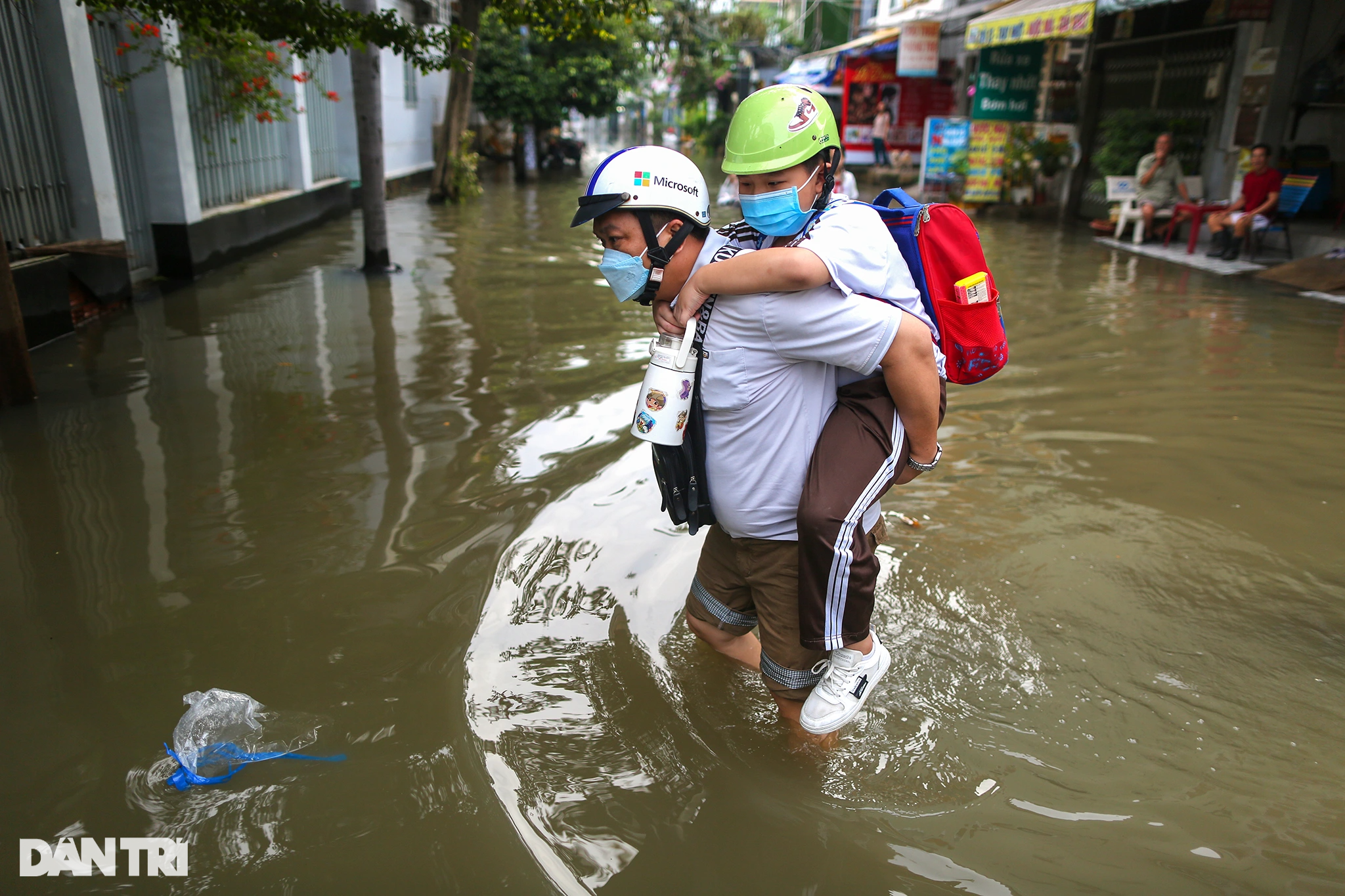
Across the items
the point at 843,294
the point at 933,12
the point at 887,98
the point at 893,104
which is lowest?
the point at 843,294

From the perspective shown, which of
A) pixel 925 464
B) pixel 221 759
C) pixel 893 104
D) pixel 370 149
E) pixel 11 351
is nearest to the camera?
pixel 925 464

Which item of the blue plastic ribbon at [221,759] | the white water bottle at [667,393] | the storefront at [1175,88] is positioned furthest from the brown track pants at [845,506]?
the storefront at [1175,88]

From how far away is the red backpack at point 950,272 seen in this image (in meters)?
2.26

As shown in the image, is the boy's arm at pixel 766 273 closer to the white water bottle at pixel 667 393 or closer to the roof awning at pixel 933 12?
the white water bottle at pixel 667 393

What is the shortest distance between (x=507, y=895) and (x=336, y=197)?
15555mm

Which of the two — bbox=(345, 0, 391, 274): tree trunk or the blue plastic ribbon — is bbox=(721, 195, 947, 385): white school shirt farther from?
bbox=(345, 0, 391, 274): tree trunk

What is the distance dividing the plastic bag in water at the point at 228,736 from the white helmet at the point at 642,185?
166 cm

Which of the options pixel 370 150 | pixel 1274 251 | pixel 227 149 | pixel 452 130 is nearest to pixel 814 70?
pixel 452 130

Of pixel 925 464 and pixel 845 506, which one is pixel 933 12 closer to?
pixel 925 464

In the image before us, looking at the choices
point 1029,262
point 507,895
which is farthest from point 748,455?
point 1029,262

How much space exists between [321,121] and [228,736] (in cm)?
1568

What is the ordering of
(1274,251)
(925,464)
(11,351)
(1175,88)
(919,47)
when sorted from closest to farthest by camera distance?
(925,464)
(11,351)
(1274,251)
(1175,88)
(919,47)

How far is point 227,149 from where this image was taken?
36.1 ft

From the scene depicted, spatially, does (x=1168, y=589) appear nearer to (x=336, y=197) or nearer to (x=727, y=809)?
(x=727, y=809)
